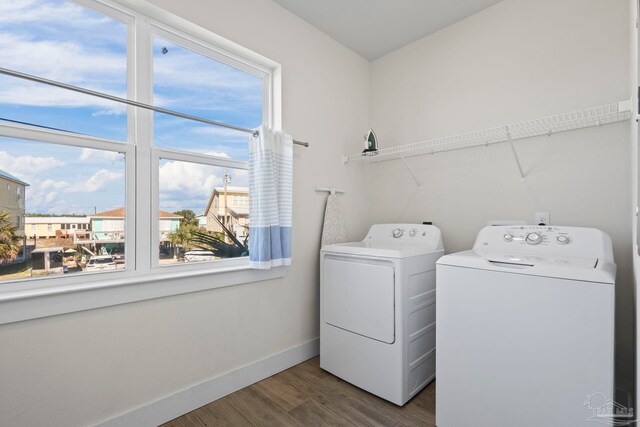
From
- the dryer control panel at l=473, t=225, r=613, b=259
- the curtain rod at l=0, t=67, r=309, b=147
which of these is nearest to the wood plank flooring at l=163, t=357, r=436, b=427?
the dryer control panel at l=473, t=225, r=613, b=259

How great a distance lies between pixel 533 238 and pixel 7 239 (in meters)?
2.52

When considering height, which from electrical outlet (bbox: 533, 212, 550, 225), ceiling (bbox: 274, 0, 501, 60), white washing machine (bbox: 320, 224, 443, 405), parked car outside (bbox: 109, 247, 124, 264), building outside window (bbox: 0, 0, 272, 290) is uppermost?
ceiling (bbox: 274, 0, 501, 60)

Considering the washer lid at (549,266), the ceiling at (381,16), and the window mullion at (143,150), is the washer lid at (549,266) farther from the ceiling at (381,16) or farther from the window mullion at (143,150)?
the ceiling at (381,16)

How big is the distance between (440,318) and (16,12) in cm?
241

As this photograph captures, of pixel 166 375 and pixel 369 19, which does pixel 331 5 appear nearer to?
pixel 369 19

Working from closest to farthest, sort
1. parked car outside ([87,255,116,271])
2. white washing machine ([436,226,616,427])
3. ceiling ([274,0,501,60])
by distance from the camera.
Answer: white washing machine ([436,226,616,427]), parked car outside ([87,255,116,271]), ceiling ([274,0,501,60])

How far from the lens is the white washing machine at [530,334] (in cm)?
116

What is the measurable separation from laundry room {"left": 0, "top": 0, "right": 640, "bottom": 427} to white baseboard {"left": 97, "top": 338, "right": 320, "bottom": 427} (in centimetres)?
1

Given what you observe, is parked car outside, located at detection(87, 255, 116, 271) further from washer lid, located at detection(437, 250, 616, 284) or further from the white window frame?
washer lid, located at detection(437, 250, 616, 284)

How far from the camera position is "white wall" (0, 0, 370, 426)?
1.30m

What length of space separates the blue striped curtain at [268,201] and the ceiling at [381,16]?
3.25ft

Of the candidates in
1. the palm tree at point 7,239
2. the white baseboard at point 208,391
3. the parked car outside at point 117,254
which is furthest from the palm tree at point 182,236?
the white baseboard at point 208,391

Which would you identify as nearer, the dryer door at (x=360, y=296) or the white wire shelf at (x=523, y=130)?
the white wire shelf at (x=523, y=130)

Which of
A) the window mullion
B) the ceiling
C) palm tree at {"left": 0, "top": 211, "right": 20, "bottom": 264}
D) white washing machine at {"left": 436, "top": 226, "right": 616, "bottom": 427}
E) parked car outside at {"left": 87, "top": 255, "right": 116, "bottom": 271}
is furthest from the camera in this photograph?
the ceiling
